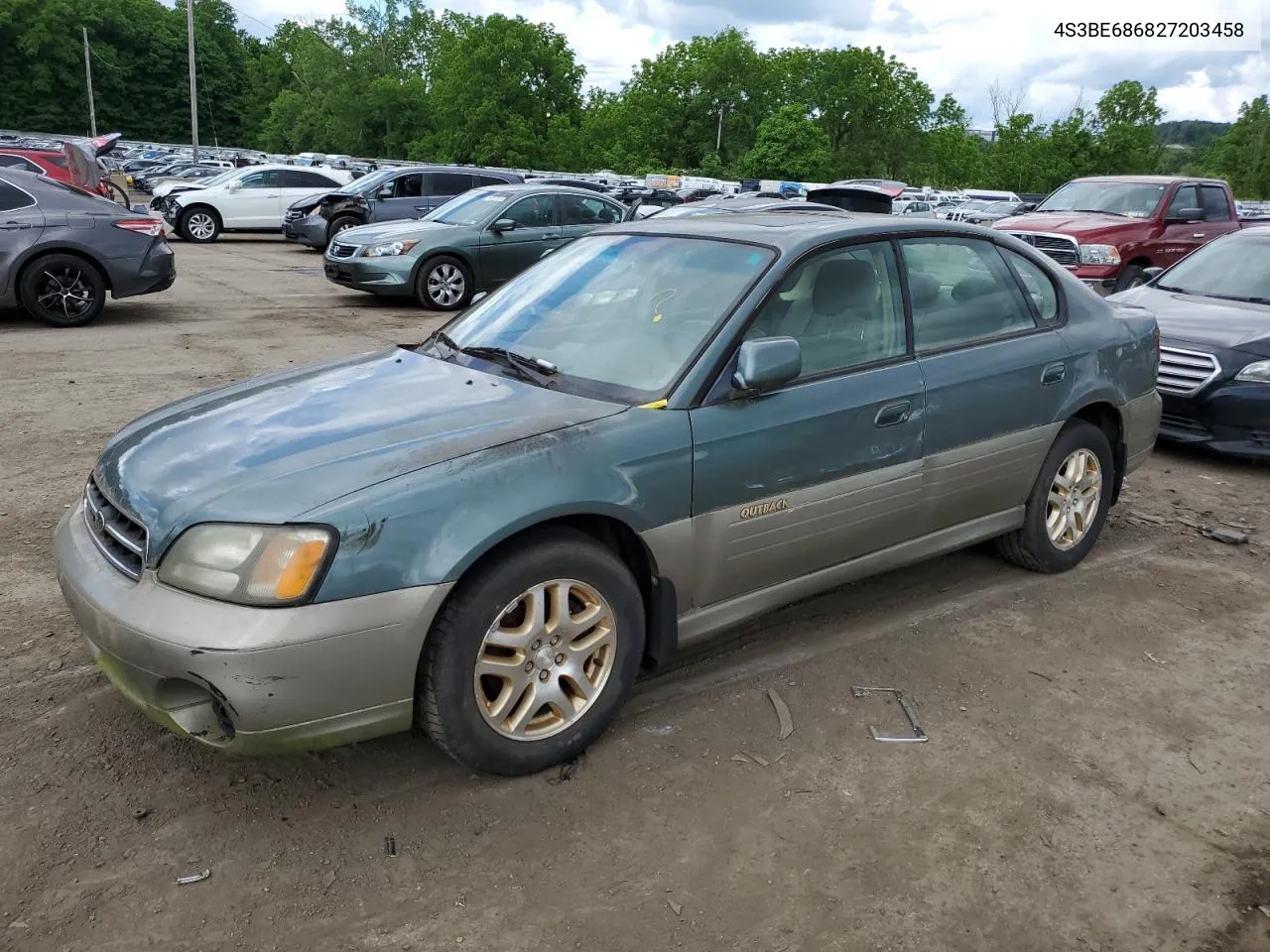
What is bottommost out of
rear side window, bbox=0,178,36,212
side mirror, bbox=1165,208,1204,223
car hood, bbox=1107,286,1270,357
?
car hood, bbox=1107,286,1270,357

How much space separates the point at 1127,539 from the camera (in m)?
5.29

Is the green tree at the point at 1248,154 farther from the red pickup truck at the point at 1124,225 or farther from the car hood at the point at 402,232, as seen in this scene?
the car hood at the point at 402,232

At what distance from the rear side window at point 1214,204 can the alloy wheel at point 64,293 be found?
12968 mm

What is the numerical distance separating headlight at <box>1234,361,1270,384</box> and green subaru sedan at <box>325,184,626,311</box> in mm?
8035

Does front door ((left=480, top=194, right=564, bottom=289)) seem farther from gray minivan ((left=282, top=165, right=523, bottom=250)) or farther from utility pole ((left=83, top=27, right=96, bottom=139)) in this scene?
utility pole ((left=83, top=27, right=96, bottom=139))

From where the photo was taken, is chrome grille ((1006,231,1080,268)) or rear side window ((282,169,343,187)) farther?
rear side window ((282,169,343,187))

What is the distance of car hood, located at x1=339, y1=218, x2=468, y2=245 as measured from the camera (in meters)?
12.5

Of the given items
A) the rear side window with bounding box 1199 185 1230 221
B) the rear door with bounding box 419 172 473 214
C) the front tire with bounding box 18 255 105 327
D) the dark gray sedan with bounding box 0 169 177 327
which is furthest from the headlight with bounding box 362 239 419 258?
the rear side window with bounding box 1199 185 1230 221

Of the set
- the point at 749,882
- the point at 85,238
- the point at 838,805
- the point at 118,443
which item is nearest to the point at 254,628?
the point at 118,443

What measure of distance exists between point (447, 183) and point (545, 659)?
16901 millimetres

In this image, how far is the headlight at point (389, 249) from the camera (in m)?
12.4

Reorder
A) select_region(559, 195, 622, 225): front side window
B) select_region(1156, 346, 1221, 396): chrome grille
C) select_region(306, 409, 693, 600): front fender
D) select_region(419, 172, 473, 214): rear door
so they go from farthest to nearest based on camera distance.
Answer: select_region(419, 172, 473, 214): rear door, select_region(559, 195, 622, 225): front side window, select_region(1156, 346, 1221, 396): chrome grille, select_region(306, 409, 693, 600): front fender

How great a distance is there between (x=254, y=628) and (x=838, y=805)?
1.68 m

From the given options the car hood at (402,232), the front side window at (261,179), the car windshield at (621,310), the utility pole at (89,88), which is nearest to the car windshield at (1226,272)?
the car windshield at (621,310)
